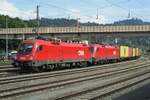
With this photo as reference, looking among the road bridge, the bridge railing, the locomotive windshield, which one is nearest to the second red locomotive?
the locomotive windshield

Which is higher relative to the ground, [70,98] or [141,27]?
[141,27]

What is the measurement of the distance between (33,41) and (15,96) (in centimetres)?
1843

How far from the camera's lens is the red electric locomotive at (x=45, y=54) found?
35250 millimetres

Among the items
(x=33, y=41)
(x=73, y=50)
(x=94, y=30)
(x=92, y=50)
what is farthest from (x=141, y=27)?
(x=33, y=41)

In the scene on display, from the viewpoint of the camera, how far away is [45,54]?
37.1 meters

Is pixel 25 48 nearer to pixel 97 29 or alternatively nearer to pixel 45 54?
pixel 45 54

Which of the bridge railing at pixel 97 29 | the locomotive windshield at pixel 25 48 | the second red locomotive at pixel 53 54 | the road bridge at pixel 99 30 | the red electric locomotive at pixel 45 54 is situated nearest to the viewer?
the red electric locomotive at pixel 45 54

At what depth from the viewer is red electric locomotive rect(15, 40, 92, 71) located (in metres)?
35.2

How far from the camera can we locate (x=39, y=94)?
18.9m

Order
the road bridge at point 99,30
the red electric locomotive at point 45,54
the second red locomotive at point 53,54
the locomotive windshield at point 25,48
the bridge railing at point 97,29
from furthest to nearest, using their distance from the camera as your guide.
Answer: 1. the road bridge at point 99,30
2. the bridge railing at point 97,29
3. the locomotive windshield at point 25,48
4. the second red locomotive at point 53,54
5. the red electric locomotive at point 45,54

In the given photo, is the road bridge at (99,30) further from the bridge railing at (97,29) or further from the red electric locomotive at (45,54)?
the red electric locomotive at (45,54)

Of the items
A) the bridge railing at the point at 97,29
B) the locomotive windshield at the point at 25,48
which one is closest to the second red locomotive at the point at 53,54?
the locomotive windshield at the point at 25,48

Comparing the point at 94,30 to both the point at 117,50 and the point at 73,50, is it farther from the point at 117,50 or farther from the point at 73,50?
the point at 73,50

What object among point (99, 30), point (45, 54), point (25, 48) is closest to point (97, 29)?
point (99, 30)
